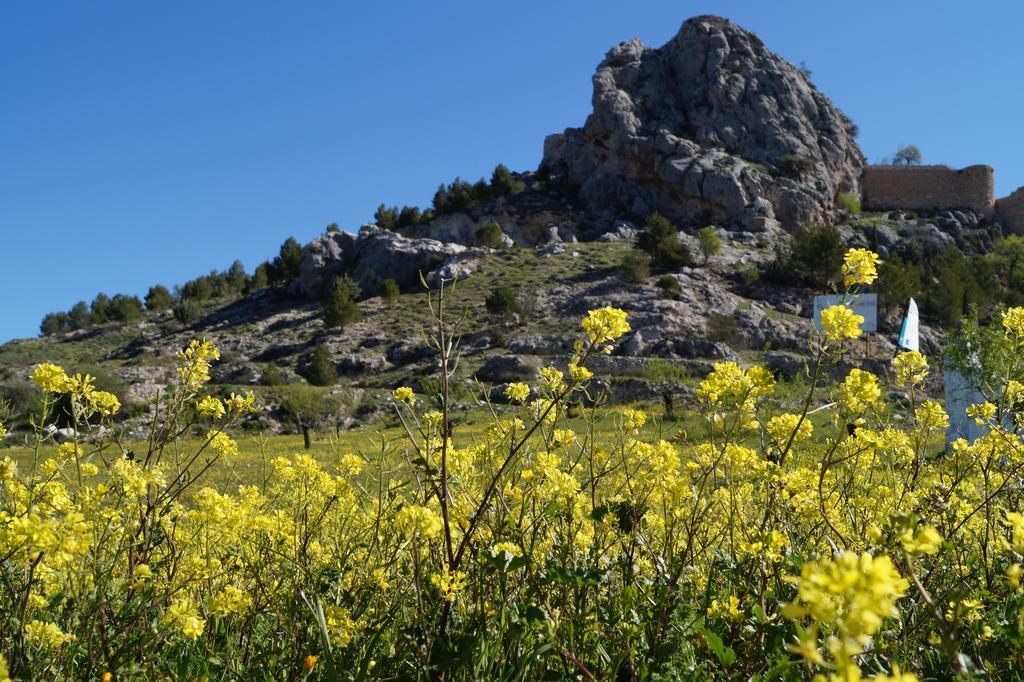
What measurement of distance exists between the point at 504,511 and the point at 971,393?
10.7 m

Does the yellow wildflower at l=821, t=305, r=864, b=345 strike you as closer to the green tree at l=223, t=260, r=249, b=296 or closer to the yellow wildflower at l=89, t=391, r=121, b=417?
the yellow wildflower at l=89, t=391, r=121, b=417

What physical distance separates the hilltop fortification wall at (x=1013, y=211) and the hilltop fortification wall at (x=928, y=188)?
1.59 ft

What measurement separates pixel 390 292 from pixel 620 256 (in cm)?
1749

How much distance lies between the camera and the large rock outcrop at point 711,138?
5734 cm

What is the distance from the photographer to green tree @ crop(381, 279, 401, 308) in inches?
1804

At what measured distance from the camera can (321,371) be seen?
31.6 m

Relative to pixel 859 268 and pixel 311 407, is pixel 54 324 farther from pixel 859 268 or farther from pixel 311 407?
pixel 859 268

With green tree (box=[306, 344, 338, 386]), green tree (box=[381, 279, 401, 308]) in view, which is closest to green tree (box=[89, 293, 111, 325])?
green tree (box=[381, 279, 401, 308])

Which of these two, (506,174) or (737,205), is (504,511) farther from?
(506,174)

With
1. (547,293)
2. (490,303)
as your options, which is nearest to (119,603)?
(490,303)

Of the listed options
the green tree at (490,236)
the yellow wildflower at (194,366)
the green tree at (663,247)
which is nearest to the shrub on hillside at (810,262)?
the green tree at (663,247)

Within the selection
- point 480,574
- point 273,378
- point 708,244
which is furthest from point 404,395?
Result: point 708,244

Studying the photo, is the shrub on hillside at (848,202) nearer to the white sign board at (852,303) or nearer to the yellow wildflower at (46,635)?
the white sign board at (852,303)

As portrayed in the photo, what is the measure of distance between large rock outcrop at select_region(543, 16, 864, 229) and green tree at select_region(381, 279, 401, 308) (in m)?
26.4
